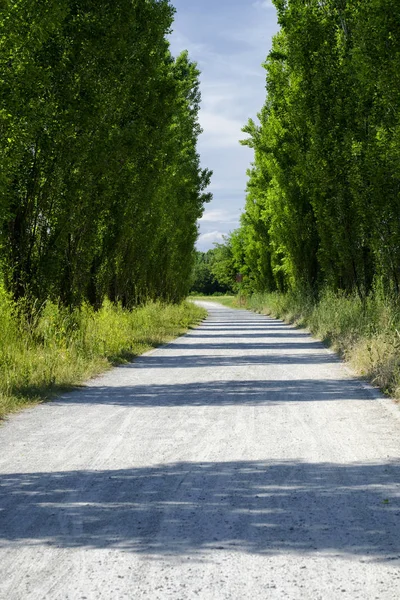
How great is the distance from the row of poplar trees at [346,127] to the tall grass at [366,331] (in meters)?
0.71

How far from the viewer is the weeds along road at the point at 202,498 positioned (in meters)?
4.75

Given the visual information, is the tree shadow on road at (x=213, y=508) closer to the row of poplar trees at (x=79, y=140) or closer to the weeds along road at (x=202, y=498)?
the weeds along road at (x=202, y=498)

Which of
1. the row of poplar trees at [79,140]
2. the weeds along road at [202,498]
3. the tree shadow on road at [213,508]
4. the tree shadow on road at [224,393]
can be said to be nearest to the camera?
the weeds along road at [202,498]

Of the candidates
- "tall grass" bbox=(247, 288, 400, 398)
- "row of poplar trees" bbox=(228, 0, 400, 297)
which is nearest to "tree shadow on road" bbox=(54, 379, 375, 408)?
"tall grass" bbox=(247, 288, 400, 398)

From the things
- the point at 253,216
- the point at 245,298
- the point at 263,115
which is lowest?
the point at 245,298

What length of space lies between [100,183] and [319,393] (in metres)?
10.1

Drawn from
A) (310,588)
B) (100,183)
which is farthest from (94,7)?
(310,588)

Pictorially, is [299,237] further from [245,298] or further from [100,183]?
[245,298]

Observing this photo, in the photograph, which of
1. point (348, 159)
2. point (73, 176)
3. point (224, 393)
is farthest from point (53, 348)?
point (348, 159)

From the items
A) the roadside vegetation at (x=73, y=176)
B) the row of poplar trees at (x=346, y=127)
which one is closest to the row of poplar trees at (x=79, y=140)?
the roadside vegetation at (x=73, y=176)

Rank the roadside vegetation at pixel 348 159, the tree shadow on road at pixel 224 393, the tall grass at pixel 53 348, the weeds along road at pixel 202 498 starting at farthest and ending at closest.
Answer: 1. the roadside vegetation at pixel 348 159
2. the tall grass at pixel 53 348
3. the tree shadow on road at pixel 224 393
4. the weeds along road at pixel 202 498

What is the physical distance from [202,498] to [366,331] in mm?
13192

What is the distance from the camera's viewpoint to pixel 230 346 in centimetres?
2459

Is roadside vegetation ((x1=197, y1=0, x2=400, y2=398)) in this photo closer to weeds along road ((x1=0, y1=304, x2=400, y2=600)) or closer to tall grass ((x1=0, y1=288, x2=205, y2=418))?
weeds along road ((x1=0, y1=304, x2=400, y2=600))
